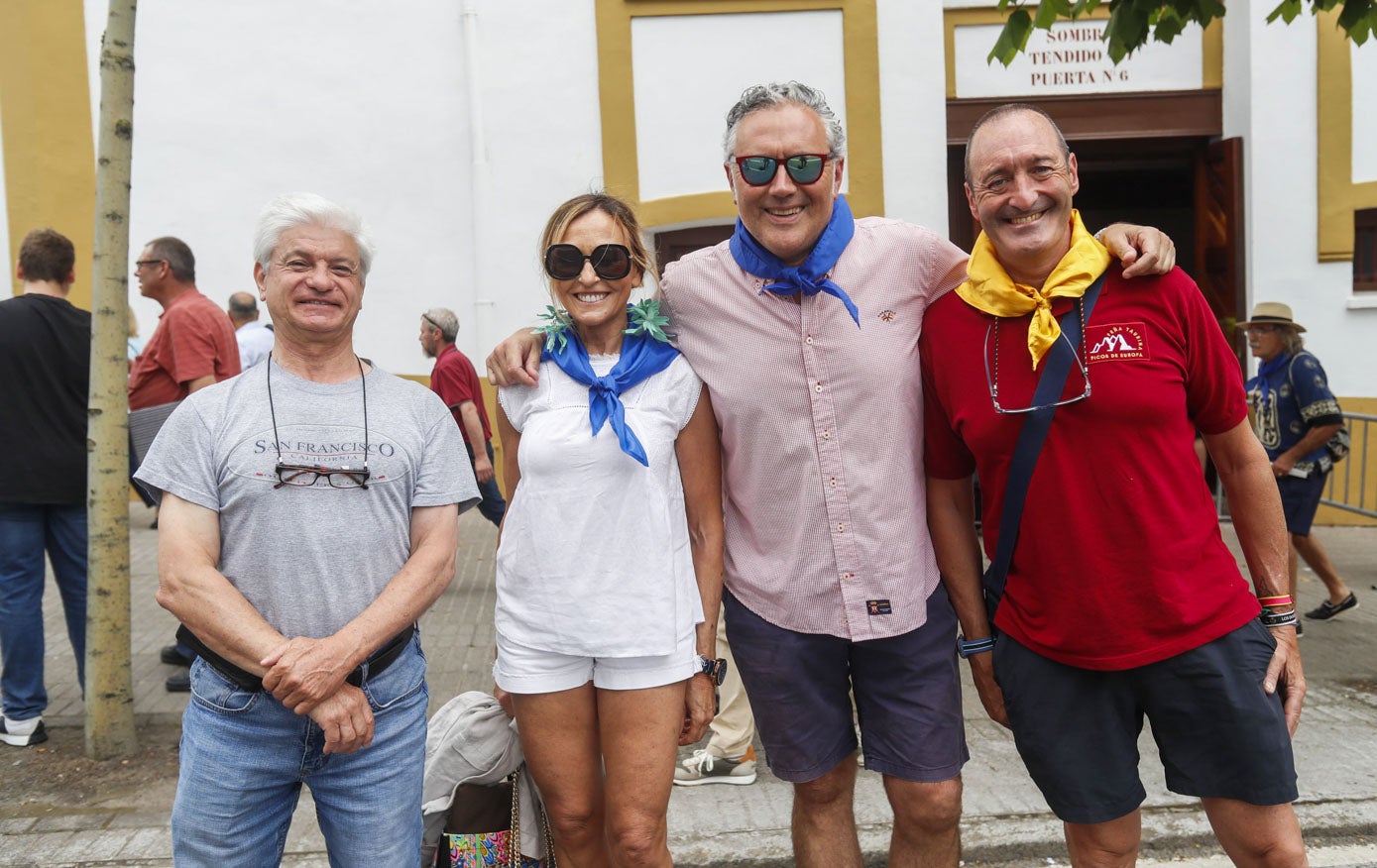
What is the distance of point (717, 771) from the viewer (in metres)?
4.16

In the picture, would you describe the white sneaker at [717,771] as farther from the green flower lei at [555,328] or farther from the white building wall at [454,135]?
the white building wall at [454,135]

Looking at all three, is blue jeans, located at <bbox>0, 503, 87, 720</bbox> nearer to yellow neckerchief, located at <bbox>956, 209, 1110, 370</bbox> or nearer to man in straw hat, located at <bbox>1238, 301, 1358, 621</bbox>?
yellow neckerchief, located at <bbox>956, 209, 1110, 370</bbox>

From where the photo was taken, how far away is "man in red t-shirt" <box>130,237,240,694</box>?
510 cm

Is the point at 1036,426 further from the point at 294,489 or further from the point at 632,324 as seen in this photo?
the point at 294,489

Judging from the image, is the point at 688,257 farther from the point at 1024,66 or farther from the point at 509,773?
the point at 1024,66

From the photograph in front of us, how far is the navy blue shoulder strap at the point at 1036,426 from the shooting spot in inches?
93.4

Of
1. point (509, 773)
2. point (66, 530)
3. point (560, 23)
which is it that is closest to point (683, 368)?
point (509, 773)

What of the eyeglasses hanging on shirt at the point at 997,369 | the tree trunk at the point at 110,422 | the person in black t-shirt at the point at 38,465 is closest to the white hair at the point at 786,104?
the eyeglasses hanging on shirt at the point at 997,369

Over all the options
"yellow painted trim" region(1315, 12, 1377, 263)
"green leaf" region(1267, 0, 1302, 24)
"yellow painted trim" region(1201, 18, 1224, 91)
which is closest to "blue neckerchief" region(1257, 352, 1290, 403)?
"green leaf" region(1267, 0, 1302, 24)

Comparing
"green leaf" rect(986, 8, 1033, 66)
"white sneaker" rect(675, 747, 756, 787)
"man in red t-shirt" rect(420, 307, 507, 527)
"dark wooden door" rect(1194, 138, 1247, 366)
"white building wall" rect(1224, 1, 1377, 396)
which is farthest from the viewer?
"dark wooden door" rect(1194, 138, 1247, 366)

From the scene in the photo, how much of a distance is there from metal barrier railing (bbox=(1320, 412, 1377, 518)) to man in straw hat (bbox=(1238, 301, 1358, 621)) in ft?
6.88

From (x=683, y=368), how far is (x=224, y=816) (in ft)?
4.72

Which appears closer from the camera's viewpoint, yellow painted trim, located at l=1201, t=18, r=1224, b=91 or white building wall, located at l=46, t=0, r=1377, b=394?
Result: white building wall, located at l=46, t=0, r=1377, b=394

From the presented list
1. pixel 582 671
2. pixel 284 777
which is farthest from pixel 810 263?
pixel 284 777
